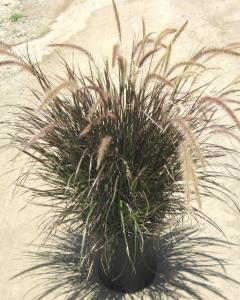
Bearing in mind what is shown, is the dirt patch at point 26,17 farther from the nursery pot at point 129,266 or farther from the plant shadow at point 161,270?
the nursery pot at point 129,266

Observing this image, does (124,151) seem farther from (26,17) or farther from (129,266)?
(26,17)

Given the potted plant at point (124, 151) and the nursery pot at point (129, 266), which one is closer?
the potted plant at point (124, 151)

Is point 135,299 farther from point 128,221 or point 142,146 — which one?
point 142,146

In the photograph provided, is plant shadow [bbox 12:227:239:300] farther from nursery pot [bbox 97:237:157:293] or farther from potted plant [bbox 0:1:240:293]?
A: potted plant [bbox 0:1:240:293]

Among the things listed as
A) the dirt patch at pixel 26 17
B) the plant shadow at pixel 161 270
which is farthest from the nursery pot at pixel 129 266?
the dirt patch at pixel 26 17

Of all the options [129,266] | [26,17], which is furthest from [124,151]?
[26,17]

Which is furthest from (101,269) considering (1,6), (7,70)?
(1,6)
